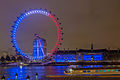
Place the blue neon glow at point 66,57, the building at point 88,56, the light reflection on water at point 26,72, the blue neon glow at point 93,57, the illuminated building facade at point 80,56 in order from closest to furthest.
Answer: the light reflection on water at point 26,72 → the blue neon glow at point 66,57 → the illuminated building facade at point 80,56 → the building at point 88,56 → the blue neon glow at point 93,57

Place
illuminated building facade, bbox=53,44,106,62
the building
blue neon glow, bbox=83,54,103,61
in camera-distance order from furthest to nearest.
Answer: blue neon glow, bbox=83,54,103,61, the building, illuminated building facade, bbox=53,44,106,62

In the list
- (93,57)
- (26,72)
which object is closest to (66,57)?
(93,57)

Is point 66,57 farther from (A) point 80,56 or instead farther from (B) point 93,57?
(B) point 93,57

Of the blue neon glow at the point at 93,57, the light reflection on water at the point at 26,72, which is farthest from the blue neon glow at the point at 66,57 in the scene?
the light reflection on water at the point at 26,72

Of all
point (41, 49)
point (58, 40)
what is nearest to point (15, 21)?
point (58, 40)

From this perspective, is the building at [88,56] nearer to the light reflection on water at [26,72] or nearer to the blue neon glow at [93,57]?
the blue neon glow at [93,57]

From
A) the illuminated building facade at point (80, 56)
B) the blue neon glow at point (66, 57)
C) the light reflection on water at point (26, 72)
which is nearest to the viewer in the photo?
the light reflection on water at point (26, 72)

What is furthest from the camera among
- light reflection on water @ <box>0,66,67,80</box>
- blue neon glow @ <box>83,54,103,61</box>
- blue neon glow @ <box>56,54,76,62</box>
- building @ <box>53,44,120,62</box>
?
blue neon glow @ <box>83,54,103,61</box>

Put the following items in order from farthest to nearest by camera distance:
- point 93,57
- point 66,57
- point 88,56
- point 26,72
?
1. point 88,56
2. point 93,57
3. point 66,57
4. point 26,72

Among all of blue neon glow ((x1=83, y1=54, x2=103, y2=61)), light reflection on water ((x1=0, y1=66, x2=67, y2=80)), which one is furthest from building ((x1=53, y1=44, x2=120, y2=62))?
light reflection on water ((x1=0, y1=66, x2=67, y2=80))

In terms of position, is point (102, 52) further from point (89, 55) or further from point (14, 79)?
point (14, 79)

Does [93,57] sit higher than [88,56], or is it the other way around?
[88,56]

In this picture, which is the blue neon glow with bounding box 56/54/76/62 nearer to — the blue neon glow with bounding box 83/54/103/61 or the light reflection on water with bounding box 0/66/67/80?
the blue neon glow with bounding box 83/54/103/61

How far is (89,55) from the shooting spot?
132000 millimetres
